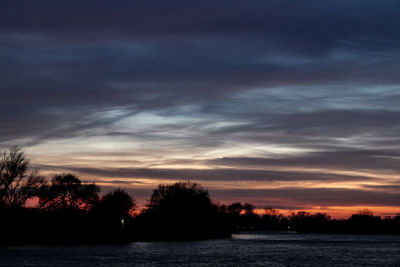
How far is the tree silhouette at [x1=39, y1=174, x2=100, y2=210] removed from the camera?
163250 mm

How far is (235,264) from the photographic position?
274 feet

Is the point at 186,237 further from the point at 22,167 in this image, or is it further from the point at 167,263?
the point at 167,263

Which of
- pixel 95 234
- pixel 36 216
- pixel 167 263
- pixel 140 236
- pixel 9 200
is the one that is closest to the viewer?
pixel 167 263

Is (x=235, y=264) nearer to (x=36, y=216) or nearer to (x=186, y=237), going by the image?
(x=36, y=216)

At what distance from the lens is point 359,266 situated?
8612cm

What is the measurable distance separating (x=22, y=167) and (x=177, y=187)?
68.8 m

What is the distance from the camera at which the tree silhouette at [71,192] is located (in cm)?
16325

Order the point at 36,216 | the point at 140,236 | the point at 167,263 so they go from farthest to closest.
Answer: the point at 140,236 < the point at 36,216 < the point at 167,263

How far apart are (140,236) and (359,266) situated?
3396 inches

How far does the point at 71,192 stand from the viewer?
166m

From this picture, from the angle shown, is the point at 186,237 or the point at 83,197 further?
the point at 186,237

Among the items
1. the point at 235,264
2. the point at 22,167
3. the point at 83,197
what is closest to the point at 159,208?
the point at 83,197

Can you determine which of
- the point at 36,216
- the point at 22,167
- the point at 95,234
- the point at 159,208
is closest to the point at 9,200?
the point at 22,167

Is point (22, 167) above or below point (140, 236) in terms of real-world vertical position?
above
